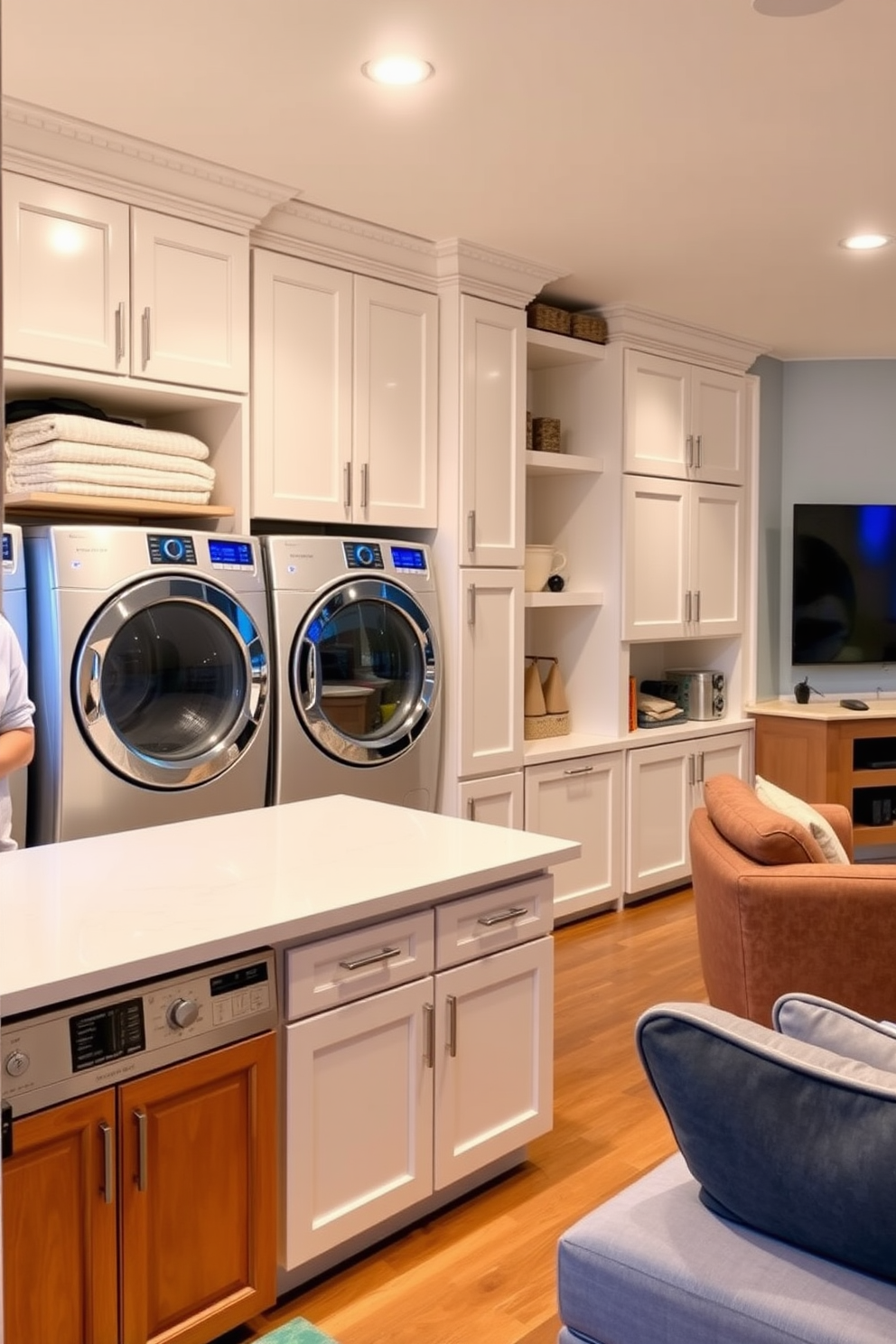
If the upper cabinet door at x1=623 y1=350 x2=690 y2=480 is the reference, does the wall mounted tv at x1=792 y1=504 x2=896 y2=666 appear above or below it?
below

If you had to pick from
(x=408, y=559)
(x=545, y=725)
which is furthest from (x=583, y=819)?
(x=408, y=559)

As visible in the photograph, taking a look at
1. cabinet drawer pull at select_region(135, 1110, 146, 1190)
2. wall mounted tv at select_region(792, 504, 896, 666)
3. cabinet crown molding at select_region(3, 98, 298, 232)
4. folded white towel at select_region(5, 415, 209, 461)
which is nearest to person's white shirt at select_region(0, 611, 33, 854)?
folded white towel at select_region(5, 415, 209, 461)

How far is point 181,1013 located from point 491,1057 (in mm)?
835

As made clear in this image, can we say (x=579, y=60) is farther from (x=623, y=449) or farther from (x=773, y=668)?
(x=773, y=668)

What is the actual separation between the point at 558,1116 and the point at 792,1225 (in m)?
1.82

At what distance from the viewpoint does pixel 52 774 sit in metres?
2.91

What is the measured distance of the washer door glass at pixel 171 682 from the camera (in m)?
2.96

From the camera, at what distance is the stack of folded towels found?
2992mm

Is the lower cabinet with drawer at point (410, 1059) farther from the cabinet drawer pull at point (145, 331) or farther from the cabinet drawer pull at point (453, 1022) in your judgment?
the cabinet drawer pull at point (145, 331)

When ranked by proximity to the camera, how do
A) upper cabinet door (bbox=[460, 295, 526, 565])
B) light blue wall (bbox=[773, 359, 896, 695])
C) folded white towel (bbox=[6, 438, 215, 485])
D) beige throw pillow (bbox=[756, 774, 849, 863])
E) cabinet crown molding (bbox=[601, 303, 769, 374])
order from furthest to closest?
light blue wall (bbox=[773, 359, 896, 695]) < cabinet crown molding (bbox=[601, 303, 769, 374]) < upper cabinet door (bbox=[460, 295, 526, 565]) < beige throw pillow (bbox=[756, 774, 849, 863]) < folded white towel (bbox=[6, 438, 215, 485])

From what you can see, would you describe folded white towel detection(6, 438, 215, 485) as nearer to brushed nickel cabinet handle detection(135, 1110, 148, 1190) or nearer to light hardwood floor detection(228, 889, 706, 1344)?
brushed nickel cabinet handle detection(135, 1110, 148, 1190)

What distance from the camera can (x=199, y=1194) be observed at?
184 centimetres

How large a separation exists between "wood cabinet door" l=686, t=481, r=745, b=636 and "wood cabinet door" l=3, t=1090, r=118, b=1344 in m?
4.01

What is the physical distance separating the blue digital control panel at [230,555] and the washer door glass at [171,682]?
89 millimetres
